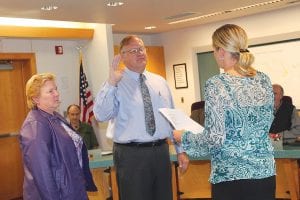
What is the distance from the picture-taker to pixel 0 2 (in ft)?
14.6

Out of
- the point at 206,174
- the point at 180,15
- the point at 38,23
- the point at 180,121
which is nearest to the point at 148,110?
the point at 180,121

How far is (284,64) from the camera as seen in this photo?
22.3 feet

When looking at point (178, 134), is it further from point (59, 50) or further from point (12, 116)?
point (59, 50)

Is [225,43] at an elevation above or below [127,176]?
above

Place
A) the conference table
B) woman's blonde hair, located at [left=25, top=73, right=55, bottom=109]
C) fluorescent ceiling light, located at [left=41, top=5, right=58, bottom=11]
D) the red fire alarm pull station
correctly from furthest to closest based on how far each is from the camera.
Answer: the red fire alarm pull station < fluorescent ceiling light, located at [left=41, top=5, right=58, bottom=11] < the conference table < woman's blonde hair, located at [left=25, top=73, right=55, bottom=109]

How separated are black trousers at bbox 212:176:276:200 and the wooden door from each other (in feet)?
14.9

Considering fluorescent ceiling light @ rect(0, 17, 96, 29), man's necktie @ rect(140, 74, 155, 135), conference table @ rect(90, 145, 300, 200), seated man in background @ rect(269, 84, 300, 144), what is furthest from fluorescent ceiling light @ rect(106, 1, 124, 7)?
man's necktie @ rect(140, 74, 155, 135)

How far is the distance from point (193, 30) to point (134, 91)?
5055 mm

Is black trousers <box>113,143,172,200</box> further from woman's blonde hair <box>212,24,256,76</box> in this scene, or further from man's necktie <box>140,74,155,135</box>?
woman's blonde hair <box>212,24,256,76</box>

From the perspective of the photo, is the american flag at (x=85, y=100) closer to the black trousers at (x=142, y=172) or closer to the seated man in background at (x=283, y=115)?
the seated man in background at (x=283, y=115)

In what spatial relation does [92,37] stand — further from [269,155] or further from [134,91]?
[269,155]

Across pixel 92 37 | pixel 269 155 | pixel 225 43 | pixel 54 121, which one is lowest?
pixel 269 155

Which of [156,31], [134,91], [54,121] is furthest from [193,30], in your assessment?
[54,121]

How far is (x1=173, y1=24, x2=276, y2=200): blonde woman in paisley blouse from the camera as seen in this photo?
1994 millimetres
